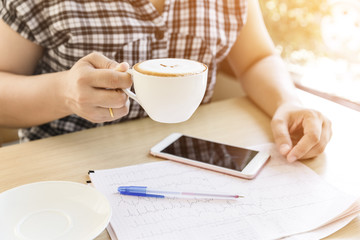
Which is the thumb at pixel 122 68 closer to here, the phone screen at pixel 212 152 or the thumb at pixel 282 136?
the phone screen at pixel 212 152

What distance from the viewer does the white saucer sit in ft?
1.64

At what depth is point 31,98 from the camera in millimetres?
754

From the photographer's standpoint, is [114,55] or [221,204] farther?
[114,55]

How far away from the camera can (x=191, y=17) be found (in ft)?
3.13

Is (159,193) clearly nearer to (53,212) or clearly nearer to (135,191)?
(135,191)

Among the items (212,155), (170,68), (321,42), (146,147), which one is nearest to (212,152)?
(212,155)

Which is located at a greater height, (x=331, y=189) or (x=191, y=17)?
(x=191, y=17)

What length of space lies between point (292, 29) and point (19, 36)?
972mm

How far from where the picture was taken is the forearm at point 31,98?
2.37ft

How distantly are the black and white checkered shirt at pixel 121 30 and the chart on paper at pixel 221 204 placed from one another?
324mm

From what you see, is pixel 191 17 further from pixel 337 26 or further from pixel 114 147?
pixel 337 26

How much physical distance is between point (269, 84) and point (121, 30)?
41cm

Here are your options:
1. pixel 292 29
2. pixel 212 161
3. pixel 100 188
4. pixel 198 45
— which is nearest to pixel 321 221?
pixel 212 161

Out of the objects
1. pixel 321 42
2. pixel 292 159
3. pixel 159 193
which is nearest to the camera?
pixel 159 193
